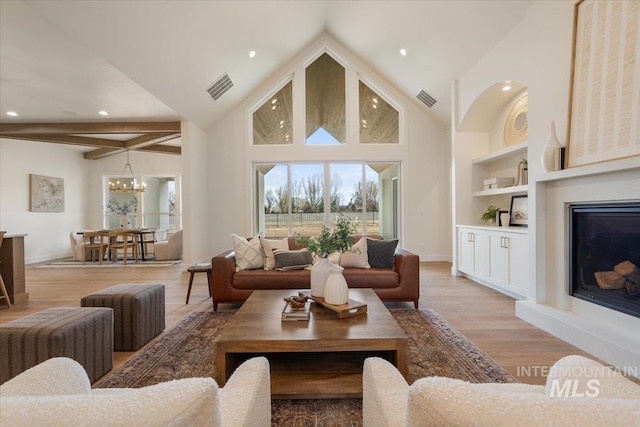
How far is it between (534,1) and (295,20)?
346cm

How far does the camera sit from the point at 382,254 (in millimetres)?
3664

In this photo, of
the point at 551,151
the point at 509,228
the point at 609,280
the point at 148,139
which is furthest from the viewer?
the point at 148,139

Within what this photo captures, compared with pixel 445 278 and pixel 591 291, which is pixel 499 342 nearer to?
pixel 591 291

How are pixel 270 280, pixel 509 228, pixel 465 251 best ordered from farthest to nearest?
pixel 465 251, pixel 509 228, pixel 270 280

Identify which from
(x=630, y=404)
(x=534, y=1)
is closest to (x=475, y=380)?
(x=630, y=404)

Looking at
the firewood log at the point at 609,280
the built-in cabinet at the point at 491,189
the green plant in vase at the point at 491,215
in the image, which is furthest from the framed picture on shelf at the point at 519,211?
the firewood log at the point at 609,280

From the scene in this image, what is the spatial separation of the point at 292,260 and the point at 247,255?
534mm

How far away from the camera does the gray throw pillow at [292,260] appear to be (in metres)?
3.56

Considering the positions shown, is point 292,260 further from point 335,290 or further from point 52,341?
point 52,341

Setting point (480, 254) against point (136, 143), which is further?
point (136, 143)

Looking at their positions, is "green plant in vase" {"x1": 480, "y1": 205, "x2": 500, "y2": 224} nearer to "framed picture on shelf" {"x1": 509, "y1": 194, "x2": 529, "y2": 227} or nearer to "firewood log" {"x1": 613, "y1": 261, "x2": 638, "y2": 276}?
"framed picture on shelf" {"x1": 509, "y1": 194, "x2": 529, "y2": 227}

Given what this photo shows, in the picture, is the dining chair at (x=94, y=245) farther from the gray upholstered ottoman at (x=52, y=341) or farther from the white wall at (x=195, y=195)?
the gray upholstered ottoman at (x=52, y=341)

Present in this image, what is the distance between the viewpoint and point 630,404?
46 centimetres

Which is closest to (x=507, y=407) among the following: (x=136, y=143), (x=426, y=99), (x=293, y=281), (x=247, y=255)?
(x=293, y=281)
